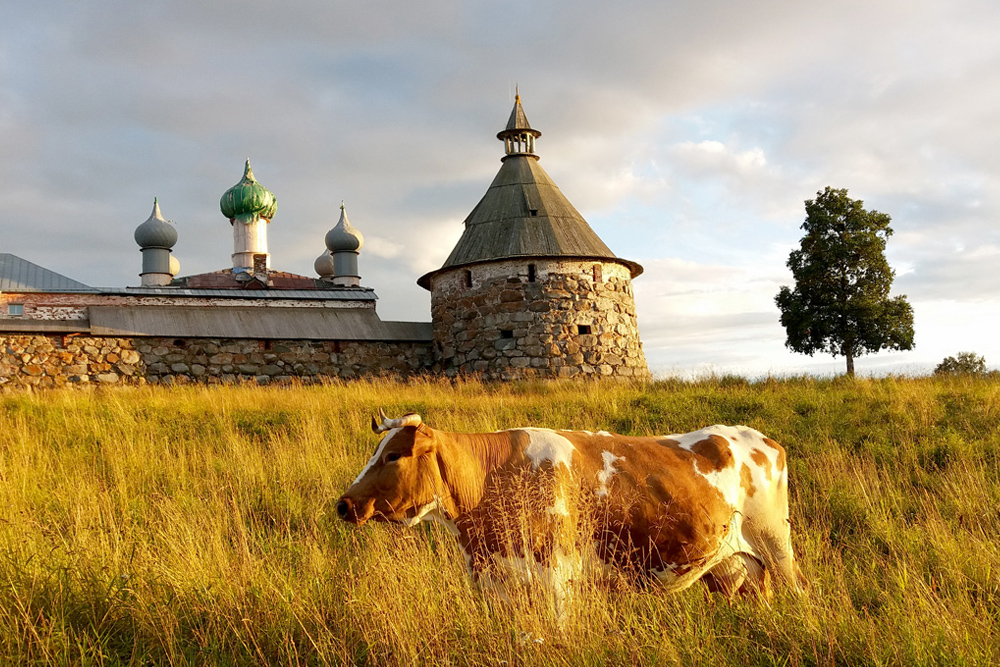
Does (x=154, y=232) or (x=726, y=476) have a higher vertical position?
(x=154, y=232)

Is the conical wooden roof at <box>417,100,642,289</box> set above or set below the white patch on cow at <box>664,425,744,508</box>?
above

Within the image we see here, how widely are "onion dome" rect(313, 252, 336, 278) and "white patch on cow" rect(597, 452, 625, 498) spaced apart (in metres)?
33.8

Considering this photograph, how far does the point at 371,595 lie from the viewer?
3.84 m

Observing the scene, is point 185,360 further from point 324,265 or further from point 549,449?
point 324,265

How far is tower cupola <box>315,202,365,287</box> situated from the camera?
1350 inches

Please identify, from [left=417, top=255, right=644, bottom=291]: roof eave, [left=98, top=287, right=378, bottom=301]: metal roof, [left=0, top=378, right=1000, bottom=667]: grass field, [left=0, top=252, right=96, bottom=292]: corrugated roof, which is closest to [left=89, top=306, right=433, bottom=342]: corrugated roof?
[left=417, top=255, right=644, bottom=291]: roof eave

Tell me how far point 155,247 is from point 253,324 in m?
15.8

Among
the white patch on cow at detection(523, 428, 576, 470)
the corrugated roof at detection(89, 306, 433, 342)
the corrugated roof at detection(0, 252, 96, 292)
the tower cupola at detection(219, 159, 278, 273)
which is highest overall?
the tower cupola at detection(219, 159, 278, 273)

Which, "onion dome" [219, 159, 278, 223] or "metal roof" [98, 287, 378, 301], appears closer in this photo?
→ "metal roof" [98, 287, 378, 301]

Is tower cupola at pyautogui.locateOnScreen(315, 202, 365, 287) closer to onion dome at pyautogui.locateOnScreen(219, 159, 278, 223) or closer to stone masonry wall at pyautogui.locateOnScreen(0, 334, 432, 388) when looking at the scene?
onion dome at pyautogui.locateOnScreen(219, 159, 278, 223)

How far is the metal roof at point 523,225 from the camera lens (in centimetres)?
1955

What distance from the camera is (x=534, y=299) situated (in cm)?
1916

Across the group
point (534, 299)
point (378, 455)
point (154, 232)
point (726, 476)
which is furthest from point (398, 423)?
point (154, 232)

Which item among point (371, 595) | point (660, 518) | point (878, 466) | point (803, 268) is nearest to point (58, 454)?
point (371, 595)
